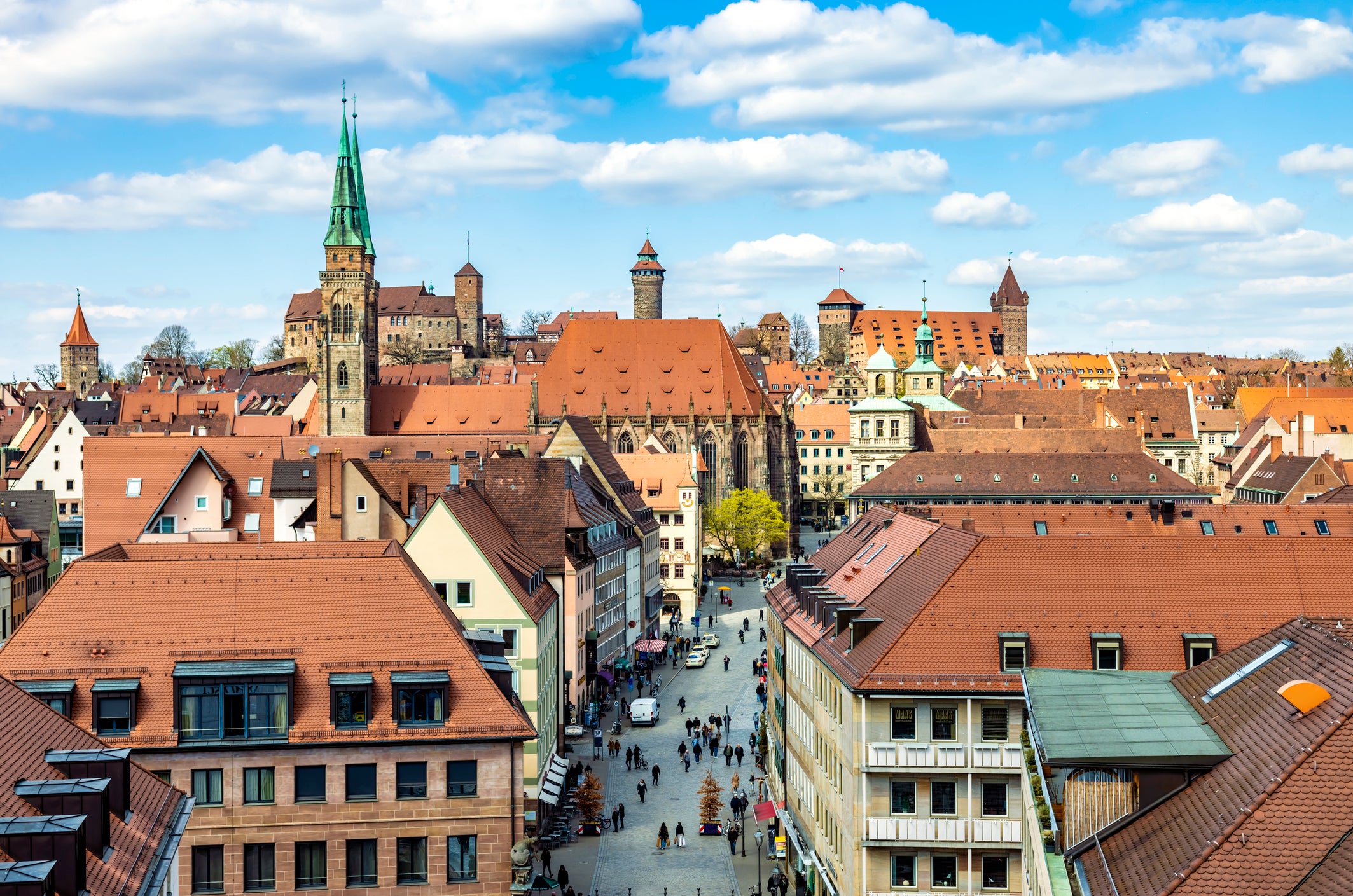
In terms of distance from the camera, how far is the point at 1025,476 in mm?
111500

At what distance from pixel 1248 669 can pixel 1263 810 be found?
7120 millimetres

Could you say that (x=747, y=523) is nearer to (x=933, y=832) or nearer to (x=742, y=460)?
(x=742, y=460)

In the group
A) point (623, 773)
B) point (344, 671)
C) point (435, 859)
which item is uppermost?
point (344, 671)

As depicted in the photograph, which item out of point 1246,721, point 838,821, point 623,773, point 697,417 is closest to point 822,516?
point 697,417

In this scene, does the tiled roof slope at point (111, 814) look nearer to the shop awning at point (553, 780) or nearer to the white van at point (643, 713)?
the shop awning at point (553, 780)

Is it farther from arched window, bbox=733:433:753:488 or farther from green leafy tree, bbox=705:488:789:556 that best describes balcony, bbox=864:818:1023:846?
arched window, bbox=733:433:753:488

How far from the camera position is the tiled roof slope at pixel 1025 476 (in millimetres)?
109812

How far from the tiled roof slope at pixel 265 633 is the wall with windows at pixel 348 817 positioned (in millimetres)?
642

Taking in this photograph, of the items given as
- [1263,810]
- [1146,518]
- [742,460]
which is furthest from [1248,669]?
[742,460]

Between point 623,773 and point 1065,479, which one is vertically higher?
point 1065,479

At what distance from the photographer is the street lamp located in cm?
4715

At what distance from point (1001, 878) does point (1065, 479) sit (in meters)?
75.6

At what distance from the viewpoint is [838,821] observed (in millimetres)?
40281

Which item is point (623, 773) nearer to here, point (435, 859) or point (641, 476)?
point (435, 859)
